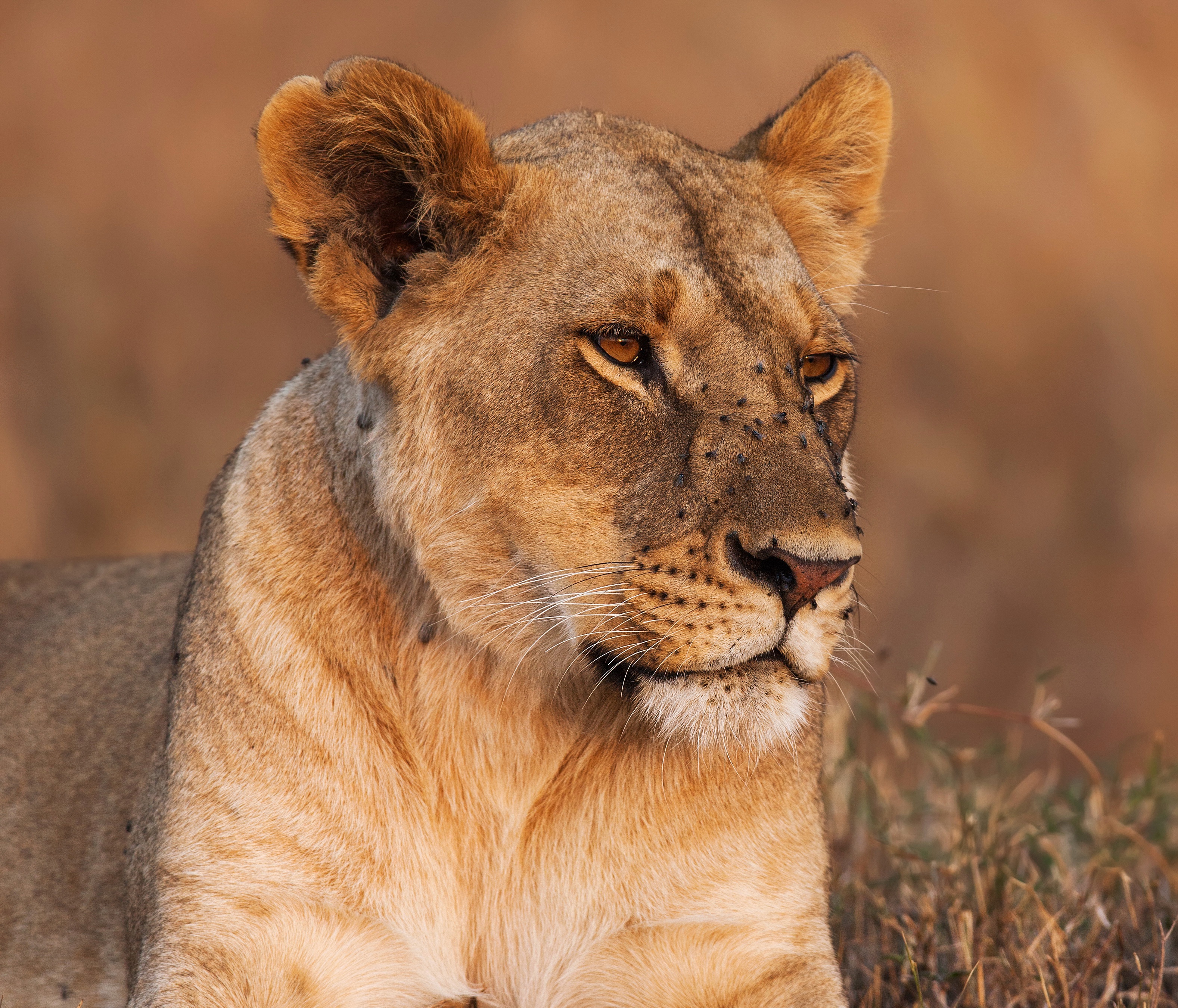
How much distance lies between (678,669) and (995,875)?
1.52 meters

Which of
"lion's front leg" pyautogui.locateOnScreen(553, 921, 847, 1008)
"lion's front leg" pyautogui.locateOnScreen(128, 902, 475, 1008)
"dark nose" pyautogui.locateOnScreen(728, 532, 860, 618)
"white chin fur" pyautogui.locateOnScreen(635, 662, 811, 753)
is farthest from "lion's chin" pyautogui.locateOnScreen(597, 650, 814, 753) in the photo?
"lion's front leg" pyautogui.locateOnScreen(128, 902, 475, 1008)

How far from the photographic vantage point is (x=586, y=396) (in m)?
2.40

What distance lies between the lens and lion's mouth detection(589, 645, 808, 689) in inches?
88.8

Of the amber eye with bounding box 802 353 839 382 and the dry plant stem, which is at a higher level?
the amber eye with bounding box 802 353 839 382

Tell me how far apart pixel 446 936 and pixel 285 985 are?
0.28 metres

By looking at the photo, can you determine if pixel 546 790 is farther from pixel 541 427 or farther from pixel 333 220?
pixel 333 220

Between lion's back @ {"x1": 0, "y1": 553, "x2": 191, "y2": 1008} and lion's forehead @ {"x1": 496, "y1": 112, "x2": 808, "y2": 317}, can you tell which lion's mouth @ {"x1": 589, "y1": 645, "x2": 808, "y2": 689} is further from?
lion's back @ {"x1": 0, "y1": 553, "x2": 191, "y2": 1008}

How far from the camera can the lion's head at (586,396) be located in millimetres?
2248

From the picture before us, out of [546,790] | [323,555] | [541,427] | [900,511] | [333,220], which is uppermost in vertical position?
[333,220]

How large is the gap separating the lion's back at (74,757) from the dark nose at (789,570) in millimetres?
1444

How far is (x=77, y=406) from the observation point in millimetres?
9094

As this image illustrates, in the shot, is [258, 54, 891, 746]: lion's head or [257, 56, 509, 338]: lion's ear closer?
[258, 54, 891, 746]: lion's head

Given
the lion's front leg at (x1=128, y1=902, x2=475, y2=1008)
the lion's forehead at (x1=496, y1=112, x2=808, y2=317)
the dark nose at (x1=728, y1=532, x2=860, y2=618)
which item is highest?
the lion's forehead at (x1=496, y1=112, x2=808, y2=317)

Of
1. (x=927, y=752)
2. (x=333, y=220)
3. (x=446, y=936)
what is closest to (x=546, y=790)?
(x=446, y=936)
